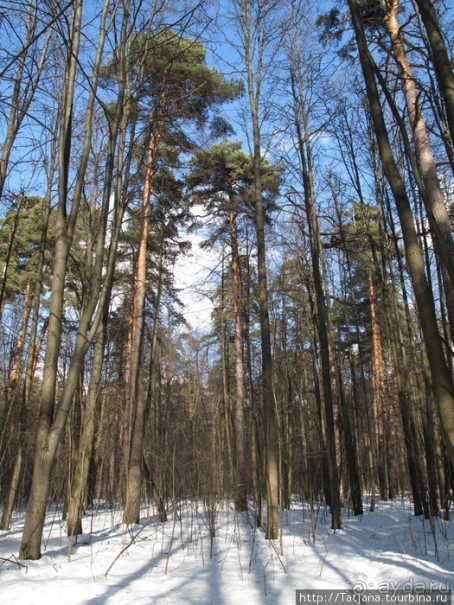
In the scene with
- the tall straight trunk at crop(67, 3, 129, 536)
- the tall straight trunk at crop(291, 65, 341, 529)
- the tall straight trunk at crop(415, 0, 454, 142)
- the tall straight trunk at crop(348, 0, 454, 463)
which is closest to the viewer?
the tall straight trunk at crop(348, 0, 454, 463)

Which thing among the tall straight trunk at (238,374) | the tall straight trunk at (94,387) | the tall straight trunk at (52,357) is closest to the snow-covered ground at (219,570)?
the tall straight trunk at (52,357)

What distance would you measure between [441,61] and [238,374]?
10.8 metres

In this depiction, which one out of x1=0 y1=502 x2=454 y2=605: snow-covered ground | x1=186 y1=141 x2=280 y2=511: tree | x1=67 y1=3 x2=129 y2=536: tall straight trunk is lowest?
x1=0 y1=502 x2=454 y2=605: snow-covered ground

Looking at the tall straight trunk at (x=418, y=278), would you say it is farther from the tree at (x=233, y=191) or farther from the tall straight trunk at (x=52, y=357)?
the tree at (x=233, y=191)

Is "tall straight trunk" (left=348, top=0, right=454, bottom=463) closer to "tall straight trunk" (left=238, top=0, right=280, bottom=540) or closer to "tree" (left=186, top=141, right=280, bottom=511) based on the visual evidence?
"tall straight trunk" (left=238, top=0, right=280, bottom=540)

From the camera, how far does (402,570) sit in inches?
174

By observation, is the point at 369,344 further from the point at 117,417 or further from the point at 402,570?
the point at 402,570

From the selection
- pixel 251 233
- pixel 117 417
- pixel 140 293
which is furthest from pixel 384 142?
pixel 117 417

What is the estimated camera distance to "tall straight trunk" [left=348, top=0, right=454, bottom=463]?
129 inches

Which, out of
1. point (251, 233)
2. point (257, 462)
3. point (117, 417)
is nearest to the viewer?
point (257, 462)

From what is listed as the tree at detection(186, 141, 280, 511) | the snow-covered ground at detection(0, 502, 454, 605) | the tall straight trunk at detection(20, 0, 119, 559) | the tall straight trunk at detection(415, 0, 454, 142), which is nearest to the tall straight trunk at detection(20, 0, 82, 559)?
the tall straight trunk at detection(20, 0, 119, 559)

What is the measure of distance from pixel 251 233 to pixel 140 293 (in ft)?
18.5

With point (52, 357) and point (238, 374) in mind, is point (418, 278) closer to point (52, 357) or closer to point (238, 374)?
point (52, 357)

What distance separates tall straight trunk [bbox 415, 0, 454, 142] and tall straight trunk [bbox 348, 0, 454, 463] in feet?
1.89
